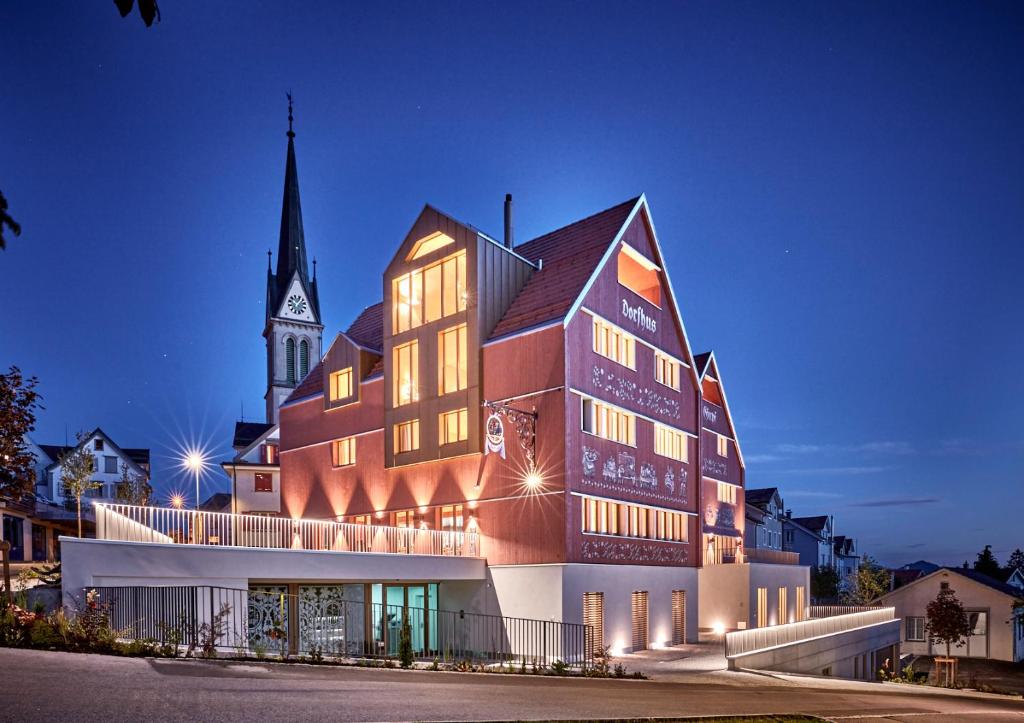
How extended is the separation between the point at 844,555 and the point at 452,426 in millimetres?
82747

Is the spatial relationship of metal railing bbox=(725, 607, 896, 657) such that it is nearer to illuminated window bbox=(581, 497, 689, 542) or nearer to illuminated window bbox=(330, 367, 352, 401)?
illuminated window bbox=(581, 497, 689, 542)

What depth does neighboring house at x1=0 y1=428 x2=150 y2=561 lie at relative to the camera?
159 feet

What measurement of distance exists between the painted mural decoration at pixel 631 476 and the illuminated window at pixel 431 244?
10.2 metres

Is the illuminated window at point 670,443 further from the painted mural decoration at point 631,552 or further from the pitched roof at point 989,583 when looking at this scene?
the pitched roof at point 989,583

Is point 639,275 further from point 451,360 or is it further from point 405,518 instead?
point 405,518

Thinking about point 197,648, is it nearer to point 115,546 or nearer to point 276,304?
point 115,546

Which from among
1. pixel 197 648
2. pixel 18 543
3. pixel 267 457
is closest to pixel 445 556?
pixel 197 648

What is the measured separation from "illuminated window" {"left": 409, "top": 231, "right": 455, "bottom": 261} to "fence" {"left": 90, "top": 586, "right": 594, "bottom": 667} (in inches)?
549

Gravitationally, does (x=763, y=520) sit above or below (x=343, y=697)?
below

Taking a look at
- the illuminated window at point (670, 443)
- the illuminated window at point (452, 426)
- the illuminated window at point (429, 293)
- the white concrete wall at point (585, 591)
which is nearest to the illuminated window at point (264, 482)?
the illuminated window at point (429, 293)

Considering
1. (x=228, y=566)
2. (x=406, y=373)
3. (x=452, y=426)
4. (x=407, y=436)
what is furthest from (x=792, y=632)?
(x=228, y=566)

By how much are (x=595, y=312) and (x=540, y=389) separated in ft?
12.7

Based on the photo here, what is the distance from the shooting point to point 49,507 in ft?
191

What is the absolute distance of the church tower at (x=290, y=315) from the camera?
9675 cm
